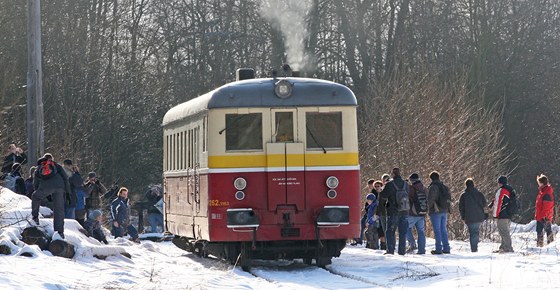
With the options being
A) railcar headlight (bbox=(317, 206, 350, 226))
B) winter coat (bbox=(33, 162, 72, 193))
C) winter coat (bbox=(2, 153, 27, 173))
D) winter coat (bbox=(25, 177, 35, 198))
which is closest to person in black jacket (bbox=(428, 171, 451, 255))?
railcar headlight (bbox=(317, 206, 350, 226))

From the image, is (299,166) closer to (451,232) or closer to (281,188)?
(281,188)

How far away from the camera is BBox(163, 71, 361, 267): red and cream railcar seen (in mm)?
19484

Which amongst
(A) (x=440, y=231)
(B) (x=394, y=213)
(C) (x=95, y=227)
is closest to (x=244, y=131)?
(B) (x=394, y=213)

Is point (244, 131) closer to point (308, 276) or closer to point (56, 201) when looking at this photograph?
point (308, 276)

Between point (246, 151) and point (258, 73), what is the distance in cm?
2968

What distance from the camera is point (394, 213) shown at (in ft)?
72.5

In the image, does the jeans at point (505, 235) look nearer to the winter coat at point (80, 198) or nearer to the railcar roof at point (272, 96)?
the railcar roof at point (272, 96)

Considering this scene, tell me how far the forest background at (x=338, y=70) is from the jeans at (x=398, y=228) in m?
10.3

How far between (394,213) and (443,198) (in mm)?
1191

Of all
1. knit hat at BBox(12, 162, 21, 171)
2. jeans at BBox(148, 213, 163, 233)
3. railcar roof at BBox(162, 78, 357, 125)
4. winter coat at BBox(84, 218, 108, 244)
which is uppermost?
railcar roof at BBox(162, 78, 357, 125)

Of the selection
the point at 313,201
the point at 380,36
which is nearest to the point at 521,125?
the point at 380,36

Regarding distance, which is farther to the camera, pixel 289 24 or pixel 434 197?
pixel 289 24

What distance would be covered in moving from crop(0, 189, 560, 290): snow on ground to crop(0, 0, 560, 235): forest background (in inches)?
478

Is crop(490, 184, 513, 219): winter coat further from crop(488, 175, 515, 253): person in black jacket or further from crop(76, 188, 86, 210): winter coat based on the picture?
crop(76, 188, 86, 210): winter coat
